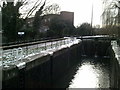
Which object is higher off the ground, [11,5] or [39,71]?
[11,5]

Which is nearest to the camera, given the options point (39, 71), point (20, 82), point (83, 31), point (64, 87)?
point (20, 82)

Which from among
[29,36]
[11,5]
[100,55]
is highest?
[11,5]

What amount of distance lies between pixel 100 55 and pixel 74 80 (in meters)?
26.6

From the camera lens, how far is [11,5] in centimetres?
2878

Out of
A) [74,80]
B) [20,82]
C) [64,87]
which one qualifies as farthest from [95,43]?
[20,82]

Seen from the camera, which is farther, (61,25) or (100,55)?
(61,25)

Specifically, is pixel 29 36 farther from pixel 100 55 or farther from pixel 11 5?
pixel 100 55

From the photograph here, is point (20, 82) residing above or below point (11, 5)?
below

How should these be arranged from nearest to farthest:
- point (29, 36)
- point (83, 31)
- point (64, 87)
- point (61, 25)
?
point (64, 87) → point (29, 36) → point (61, 25) → point (83, 31)

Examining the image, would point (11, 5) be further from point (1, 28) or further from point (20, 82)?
point (20, 82)

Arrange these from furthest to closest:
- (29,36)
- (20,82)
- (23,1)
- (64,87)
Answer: (29,36) < (23,1) < (64,87) < (20,82)

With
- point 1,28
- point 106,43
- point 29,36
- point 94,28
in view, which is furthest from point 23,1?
point 94,28

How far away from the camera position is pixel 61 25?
55.5m

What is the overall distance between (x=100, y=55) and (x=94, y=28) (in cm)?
2556
